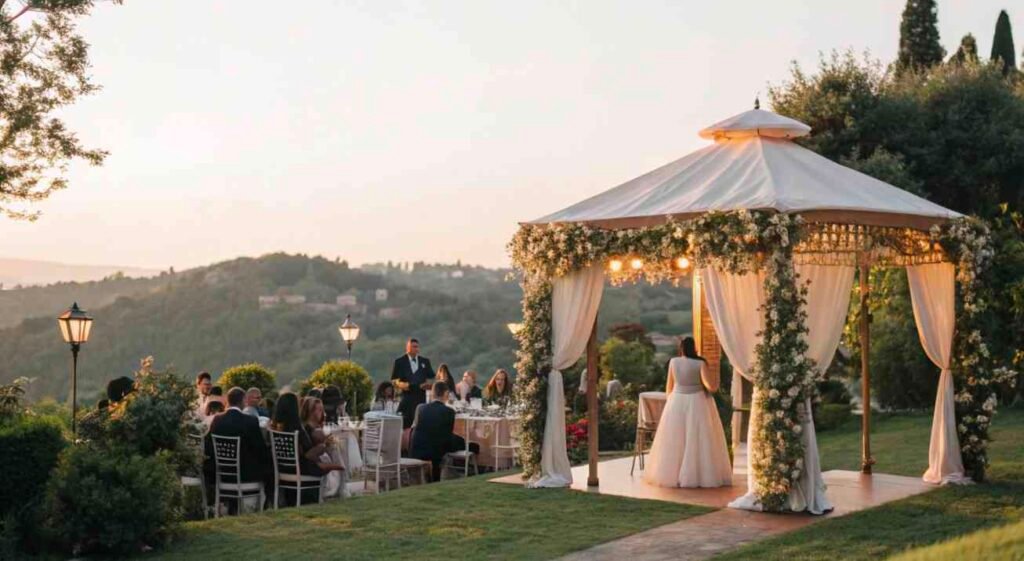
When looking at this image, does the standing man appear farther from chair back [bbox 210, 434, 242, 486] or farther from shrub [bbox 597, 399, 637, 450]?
chair back [bbox 210, 434, 242, 486]

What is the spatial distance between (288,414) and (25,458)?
9.40ft

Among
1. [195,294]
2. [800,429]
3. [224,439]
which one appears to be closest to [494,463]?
[224,439]

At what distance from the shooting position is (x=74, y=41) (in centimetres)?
1520

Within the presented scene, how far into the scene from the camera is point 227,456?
12250 mm

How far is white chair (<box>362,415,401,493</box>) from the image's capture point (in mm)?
13867

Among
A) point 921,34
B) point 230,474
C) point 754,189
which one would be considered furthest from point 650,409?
point 921,34

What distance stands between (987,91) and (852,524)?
1822 cm

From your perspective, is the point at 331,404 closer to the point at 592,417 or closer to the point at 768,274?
the point at 592,417

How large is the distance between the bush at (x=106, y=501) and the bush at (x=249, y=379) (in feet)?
29.4

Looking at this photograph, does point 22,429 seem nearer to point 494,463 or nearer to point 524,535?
point 524,535

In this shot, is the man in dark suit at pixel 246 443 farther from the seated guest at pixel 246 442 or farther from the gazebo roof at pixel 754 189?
the gazebo roof at pixel 754 189

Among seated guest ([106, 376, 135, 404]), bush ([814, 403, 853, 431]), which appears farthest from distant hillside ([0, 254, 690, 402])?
seated guest ([106, 376, 135, 404])

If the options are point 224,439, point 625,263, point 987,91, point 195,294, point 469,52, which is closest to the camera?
point 224,439

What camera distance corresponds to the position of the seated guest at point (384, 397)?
A: 16594mm
